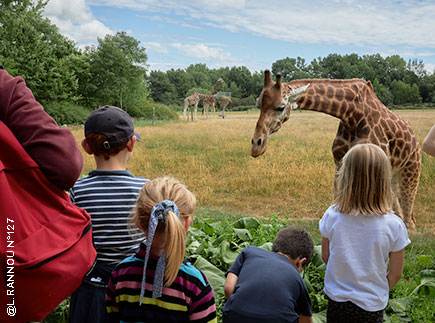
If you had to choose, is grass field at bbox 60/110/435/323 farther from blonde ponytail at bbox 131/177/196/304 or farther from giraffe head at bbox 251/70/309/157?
blonde ponytail at bbox 131/177/196/304

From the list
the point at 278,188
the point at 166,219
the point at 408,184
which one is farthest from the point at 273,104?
the point at 278,188

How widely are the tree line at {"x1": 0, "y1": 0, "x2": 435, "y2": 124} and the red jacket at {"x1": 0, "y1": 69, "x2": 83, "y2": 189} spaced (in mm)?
16404

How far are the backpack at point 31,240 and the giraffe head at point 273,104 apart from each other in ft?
10.9

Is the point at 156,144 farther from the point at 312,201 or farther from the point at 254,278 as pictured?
the point at 254,278

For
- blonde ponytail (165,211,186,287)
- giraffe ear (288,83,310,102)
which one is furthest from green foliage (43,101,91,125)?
Answer: blonde ponytail (165,211,186,287)

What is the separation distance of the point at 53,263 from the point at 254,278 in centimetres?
106

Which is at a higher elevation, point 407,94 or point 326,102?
point 407,94

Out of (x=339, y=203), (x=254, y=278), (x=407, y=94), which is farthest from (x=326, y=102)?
(x=407, y=94)

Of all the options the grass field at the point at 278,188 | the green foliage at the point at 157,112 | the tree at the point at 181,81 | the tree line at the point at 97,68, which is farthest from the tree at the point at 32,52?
the tree at the point at 181,81

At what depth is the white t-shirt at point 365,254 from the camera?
7.24 feet

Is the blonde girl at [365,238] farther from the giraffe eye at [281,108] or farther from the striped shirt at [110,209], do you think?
the giraffe eye at [281,108]

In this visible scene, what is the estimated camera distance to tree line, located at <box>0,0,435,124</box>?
2047 centimetres

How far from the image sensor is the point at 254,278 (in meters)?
2.07

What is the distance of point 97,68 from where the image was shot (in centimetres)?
3544
